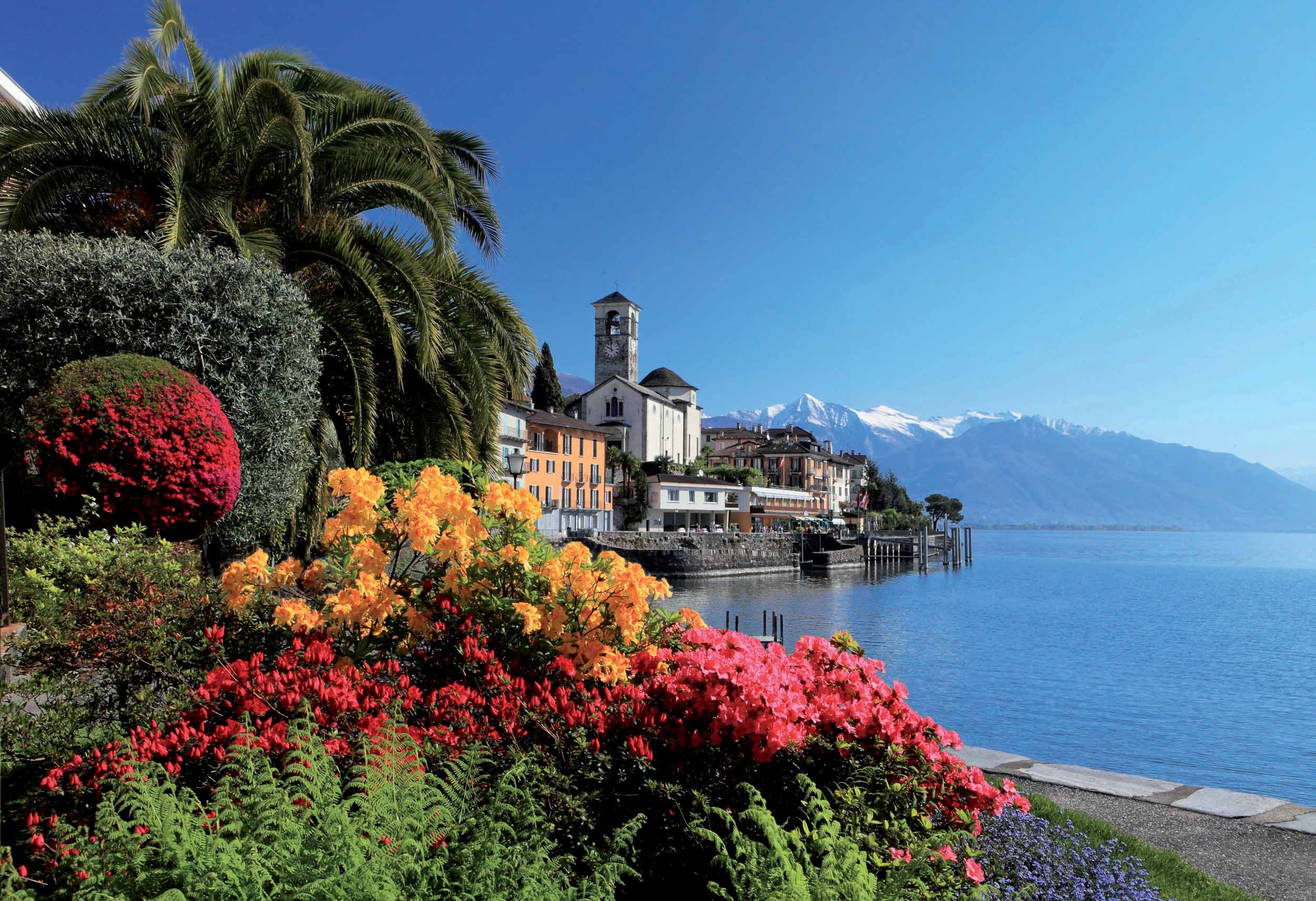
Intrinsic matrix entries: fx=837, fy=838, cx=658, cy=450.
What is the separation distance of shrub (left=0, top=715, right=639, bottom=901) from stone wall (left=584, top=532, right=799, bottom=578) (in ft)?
172

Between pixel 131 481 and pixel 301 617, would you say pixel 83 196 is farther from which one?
pixel 301 617

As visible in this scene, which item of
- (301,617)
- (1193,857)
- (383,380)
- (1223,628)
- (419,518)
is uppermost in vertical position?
(383,380)

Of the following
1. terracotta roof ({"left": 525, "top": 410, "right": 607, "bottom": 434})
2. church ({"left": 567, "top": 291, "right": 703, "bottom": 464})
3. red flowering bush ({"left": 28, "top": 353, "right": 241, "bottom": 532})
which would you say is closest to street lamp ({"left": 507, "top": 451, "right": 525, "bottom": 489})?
red flowering bush ({"left": 28, "top": 353, "right": 241, "bottom": 532})

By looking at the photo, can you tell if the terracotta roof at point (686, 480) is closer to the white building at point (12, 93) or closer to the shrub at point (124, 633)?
the white building at point (12, 93)

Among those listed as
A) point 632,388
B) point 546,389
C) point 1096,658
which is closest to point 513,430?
point 546,389

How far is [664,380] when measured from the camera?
4331 inches

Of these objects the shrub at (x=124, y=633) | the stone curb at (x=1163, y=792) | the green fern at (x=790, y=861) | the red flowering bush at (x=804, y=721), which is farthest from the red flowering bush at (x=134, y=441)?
the stone curb at (x=1163, y=792)

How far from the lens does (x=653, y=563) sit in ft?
201

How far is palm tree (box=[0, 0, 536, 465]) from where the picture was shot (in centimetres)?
1139

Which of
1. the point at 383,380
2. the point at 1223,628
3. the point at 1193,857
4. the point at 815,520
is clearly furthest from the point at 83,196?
the point at 815,520

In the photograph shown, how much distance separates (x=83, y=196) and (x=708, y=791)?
13601 millimetres

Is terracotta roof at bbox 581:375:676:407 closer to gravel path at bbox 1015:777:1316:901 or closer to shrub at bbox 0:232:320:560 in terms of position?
shrub at bbox 0:232:320:560

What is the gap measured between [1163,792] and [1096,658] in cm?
2871

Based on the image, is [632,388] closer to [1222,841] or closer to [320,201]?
[320,201]
